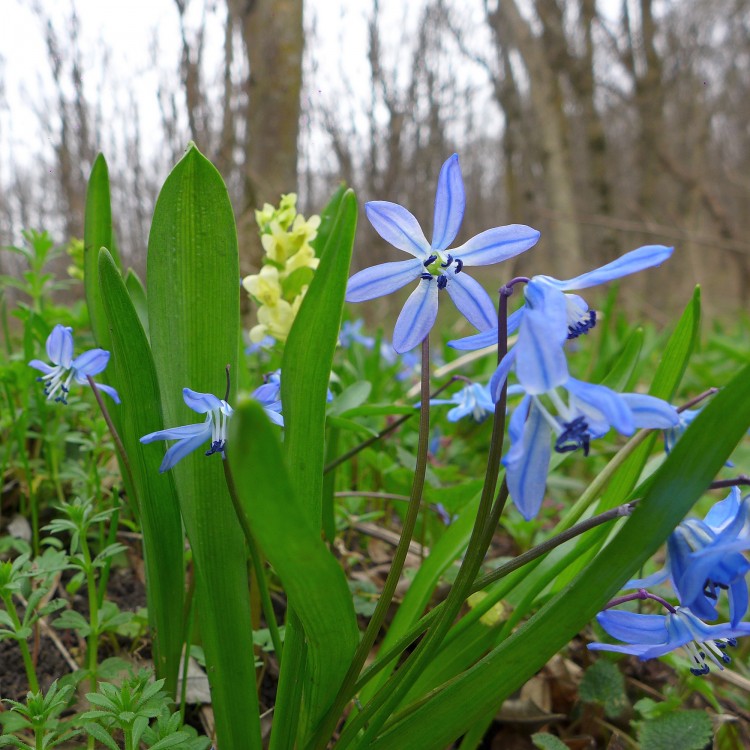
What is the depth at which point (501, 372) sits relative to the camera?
24.0 inches

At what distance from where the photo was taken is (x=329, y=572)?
2.19 ft

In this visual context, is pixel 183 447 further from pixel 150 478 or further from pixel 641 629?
pixel 641 629

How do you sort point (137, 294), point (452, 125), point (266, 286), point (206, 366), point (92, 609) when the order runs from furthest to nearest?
point (452, 125), point (266, 286), point (137, 294), point (92, 609), point (206, 366)

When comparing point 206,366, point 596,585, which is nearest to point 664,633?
point 596,585

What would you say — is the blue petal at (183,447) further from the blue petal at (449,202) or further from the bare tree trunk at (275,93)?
the bare tree trunk at (275,93)

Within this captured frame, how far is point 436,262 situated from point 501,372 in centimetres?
25

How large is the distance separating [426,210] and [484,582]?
37.3ft

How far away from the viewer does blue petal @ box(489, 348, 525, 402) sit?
1.97 ft

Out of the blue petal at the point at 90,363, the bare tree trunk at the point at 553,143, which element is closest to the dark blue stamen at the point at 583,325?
the blue petal at the point at 90,363

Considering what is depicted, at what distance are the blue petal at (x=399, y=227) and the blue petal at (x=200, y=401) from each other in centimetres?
30

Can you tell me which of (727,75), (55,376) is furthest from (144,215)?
(727,75)

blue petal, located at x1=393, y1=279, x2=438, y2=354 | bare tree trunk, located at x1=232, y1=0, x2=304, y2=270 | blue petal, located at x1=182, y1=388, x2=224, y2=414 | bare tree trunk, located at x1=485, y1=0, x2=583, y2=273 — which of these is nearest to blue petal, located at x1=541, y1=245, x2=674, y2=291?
blue petal, located at x1=393, y1=279, x2=438, y2=354

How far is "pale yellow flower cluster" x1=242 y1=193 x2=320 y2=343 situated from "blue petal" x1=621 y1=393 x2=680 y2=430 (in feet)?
3.18

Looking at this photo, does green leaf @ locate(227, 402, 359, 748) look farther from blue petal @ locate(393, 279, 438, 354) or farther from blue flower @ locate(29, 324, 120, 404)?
blue flower @ locate(29, 324, 120, 404)
